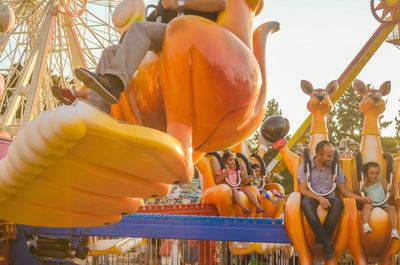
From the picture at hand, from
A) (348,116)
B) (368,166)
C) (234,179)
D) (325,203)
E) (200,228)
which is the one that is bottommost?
(200,228)

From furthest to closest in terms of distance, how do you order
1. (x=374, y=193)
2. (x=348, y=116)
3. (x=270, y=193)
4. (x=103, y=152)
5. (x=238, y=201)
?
(x=348, y=116), (x=270, y=193), (x=238, y=201), (x=374, y=193), (x=103, y=152)

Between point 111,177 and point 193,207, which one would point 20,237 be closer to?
point 193,207

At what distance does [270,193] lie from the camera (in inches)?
315

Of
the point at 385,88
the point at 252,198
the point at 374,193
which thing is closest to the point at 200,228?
the point at 374,193

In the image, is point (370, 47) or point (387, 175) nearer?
point (387, 175)

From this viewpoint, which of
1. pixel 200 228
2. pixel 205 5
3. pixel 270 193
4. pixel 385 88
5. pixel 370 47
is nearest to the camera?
pixel 205 5

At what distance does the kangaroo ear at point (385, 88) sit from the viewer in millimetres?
4562

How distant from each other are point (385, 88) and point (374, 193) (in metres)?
1.05

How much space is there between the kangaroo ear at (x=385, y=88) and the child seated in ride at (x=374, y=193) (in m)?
0.76

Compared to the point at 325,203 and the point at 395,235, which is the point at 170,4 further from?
the point at 395,235

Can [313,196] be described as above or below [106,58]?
below

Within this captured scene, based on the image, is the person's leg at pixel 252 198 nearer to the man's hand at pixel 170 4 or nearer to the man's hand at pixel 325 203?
the man's hand at pixel 325 203

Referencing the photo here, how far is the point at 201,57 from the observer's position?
208cm

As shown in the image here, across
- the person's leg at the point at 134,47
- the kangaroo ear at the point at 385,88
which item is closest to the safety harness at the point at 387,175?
the kangaroo ear at the point at 385,88
